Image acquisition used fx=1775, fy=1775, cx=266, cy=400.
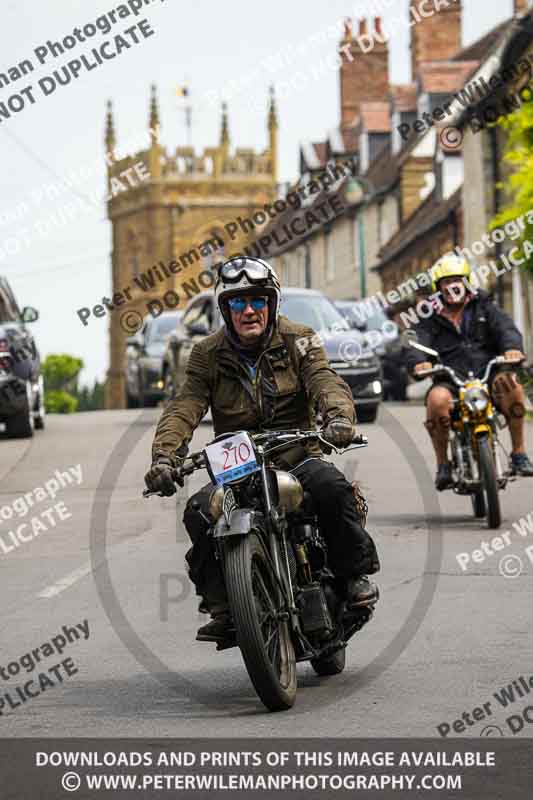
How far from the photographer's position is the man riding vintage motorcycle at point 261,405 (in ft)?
22.5

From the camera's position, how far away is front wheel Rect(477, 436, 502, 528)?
12.4 metres

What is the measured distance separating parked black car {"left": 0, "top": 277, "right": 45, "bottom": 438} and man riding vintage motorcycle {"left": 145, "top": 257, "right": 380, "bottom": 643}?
15026 millimetres

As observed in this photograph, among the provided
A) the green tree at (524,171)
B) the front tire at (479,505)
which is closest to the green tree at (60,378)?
the green tree at (524,171)

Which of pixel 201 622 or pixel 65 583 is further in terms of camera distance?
pixel 65 583

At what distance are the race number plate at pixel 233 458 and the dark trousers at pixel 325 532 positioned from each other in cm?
21

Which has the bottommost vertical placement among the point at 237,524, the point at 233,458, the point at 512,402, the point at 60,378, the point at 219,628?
the point at 219,628

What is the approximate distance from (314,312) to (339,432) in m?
17.9

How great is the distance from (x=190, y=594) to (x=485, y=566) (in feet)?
6.11

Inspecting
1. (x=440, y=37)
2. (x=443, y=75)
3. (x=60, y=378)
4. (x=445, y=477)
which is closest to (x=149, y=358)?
(x=445, y=477)

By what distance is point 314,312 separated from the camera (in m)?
24.6

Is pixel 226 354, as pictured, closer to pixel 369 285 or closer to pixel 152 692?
pixel 152 692

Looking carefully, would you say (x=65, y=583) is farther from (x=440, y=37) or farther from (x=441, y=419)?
(x=440, y=37)

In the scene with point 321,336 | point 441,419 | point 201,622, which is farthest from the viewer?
point 321,336

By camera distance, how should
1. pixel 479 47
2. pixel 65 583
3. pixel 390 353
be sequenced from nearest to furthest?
pixel 65 583 < pixel 390 353 < pixel 479 47
